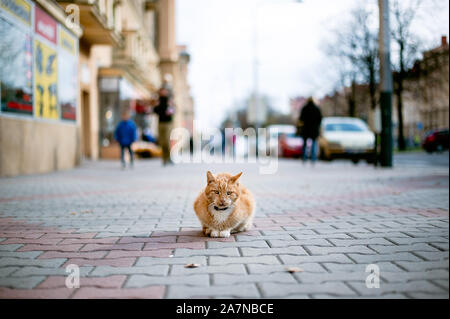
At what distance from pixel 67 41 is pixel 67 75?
1.16m

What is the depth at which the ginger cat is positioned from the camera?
3.88m

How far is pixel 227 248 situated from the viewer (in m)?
3.62

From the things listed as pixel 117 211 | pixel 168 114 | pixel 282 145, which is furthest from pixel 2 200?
pixel 282 145

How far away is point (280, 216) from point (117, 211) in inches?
86.3

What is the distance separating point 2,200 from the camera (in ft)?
21.5

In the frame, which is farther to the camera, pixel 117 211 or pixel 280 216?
pixel 117 211

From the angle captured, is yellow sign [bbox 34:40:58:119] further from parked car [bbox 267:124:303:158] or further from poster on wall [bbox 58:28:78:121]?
parked car [bbox 267:124:303:158]

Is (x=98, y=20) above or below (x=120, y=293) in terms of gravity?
above

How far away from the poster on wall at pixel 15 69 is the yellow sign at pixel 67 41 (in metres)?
2.87

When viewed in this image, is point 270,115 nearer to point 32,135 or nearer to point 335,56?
point 335,56

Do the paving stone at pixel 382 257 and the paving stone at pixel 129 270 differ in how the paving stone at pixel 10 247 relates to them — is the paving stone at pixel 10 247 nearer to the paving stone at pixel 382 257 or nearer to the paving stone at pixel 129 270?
the paving stone at pixel 129 270

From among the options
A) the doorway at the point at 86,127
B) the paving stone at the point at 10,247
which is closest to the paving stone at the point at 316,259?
the paving stone at the point at 10,247

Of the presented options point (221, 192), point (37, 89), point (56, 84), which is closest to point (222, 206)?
point (221, 192)

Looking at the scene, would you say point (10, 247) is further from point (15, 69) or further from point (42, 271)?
point (15, 69)
